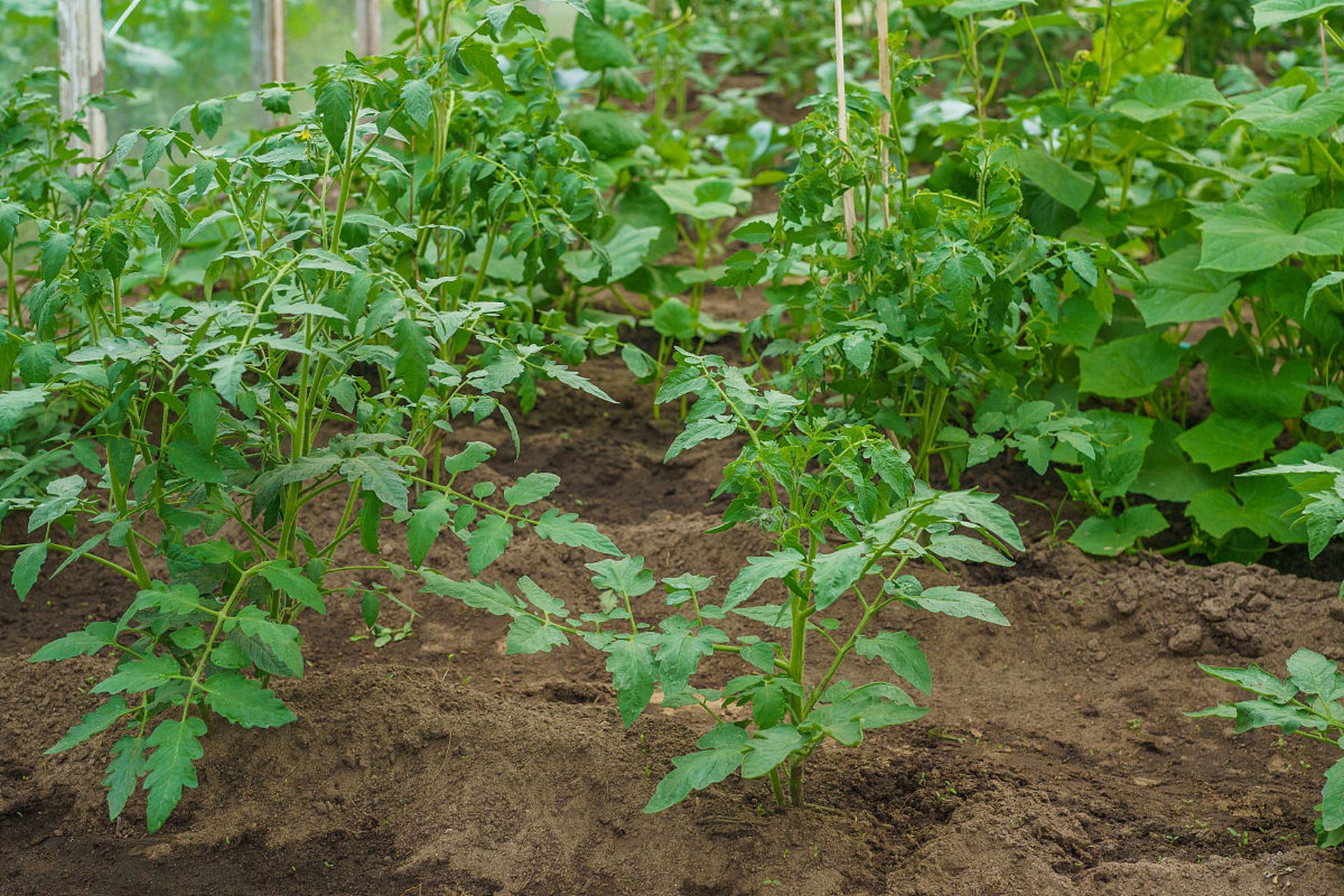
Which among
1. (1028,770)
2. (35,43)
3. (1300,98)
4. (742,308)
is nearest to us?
(1028,770)

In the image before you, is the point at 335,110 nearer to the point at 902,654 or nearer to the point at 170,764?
the point at 170,764

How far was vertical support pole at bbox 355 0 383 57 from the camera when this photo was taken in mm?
4812

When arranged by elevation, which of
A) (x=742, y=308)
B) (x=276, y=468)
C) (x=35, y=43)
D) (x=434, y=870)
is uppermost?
(x=35, y=43)

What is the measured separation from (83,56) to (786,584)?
3.19 metres

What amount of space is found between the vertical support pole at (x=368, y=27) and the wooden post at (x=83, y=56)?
1132 mm

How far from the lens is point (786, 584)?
177 centimetres

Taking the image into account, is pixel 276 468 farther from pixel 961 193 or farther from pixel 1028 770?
pixel 961 193

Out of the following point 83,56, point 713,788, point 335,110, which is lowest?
point 713,788

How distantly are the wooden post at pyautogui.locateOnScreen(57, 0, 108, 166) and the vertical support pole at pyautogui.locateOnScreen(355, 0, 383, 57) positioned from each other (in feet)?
3.71

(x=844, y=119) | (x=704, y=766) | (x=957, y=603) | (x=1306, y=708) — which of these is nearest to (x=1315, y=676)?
(x=1306, y=708)

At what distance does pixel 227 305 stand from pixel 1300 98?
7.95 ft

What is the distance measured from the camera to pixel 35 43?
387 centimetres

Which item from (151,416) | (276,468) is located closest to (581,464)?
(151,416)

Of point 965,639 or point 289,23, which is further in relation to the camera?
point 289,23
